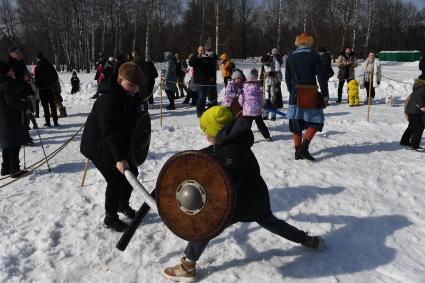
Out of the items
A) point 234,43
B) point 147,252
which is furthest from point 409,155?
point 234,43

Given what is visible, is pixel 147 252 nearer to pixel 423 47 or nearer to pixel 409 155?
pixel 409 155

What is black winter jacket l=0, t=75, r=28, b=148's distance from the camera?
5.62 m

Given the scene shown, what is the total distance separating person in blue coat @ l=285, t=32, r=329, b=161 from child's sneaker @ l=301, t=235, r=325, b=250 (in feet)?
9.19

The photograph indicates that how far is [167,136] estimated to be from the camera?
8.42 metres

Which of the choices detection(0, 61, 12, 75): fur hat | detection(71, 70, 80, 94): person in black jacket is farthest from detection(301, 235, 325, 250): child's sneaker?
detection(71, 70, 80, 94): person in black jacket

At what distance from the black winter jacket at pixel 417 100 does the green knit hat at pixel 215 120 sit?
16.0ft

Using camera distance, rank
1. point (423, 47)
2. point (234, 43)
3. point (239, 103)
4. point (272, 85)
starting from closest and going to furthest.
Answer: point (239, 103) → point (272, 85) → point (234, 43) → point (423, 47)

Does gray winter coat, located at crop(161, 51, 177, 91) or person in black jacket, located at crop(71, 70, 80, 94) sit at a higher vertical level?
gray winter coat, located at crop(161, 51, 177, 91)

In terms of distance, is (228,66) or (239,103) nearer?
(239,103)

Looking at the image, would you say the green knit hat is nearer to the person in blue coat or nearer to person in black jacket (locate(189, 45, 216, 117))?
the person in blue coat

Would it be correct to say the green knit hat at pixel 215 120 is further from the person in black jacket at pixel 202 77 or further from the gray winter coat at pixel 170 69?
the gray winter coat at pixel 170 69

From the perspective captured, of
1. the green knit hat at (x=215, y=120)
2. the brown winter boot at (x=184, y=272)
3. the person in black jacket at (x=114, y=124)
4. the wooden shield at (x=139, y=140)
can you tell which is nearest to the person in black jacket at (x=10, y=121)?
the person in black jacket at (x=114, y=124)

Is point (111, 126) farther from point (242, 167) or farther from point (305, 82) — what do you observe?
point (305, 82)

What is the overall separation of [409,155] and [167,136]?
4558 millimetres
